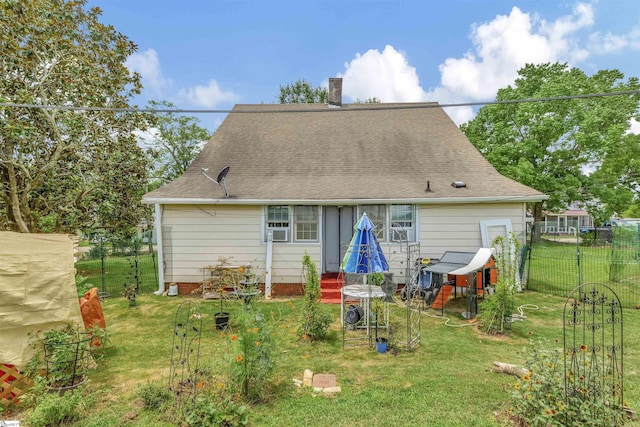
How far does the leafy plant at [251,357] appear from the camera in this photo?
397cm

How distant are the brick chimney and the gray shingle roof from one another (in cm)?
49

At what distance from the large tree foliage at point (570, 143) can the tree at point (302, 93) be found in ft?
45.7

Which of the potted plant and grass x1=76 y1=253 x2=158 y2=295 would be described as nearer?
the potted plant

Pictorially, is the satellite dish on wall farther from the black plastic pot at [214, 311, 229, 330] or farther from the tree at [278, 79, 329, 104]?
the tree at [278, 79, 329, 104]

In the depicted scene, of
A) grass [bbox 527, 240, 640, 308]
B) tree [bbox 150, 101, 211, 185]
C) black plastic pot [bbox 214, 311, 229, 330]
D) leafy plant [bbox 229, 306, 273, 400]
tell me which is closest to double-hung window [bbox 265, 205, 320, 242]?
black plastic pot [bbox 214, 311, 229, 330]

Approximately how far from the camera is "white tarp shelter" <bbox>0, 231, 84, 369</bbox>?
4.11 metres

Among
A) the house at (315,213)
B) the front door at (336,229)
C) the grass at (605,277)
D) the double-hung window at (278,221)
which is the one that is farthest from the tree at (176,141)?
the grass at (605,277)

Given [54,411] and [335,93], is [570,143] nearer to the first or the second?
[335,93]

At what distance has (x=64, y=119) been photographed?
9.26 m

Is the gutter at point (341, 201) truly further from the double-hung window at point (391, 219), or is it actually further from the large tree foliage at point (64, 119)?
the large tree foliage at point (64, 119)

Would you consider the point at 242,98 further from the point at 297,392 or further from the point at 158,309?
the point at 297,392

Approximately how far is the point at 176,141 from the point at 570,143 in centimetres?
2908

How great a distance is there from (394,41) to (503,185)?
18.4 ft

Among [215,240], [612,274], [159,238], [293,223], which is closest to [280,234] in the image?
[293,223]
